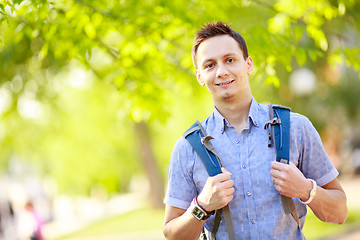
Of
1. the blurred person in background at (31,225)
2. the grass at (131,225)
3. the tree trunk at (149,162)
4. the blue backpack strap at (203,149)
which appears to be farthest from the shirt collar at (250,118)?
the tree trunk at (149,162)

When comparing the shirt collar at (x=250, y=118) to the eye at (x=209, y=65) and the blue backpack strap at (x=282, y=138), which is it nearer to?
the blue backpack strap at (x=282, y=138)

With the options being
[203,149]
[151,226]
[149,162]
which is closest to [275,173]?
[203,149]

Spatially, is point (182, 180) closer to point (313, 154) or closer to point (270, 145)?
point (270, 145)

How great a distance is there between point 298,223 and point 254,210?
0.23 meters

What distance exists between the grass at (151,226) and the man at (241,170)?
9.50 meters

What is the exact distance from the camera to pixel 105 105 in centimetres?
2220

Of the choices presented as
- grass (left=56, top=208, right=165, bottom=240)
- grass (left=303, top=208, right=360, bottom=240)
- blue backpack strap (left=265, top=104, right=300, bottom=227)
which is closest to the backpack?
blue backpack strap (left=265, top=104, right=300, bottom=227)

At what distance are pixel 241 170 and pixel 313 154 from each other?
1.17 ft

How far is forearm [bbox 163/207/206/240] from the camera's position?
2.26 metres

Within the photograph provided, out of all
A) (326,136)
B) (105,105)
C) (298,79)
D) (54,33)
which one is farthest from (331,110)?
(54,33)

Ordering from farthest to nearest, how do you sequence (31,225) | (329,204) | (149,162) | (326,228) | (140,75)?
1. (149,162)
2. (326,228)
3. (31,225)
4. (140,75)
5. (329,204)

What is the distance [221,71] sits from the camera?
7.84 ft

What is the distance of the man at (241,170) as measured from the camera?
2219mm

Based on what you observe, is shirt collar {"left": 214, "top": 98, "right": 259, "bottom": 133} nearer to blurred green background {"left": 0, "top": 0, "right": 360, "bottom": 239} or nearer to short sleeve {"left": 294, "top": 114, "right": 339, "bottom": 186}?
short sleeve {"left": 294, "top": 114, "right": 339, "bottom": 186}
